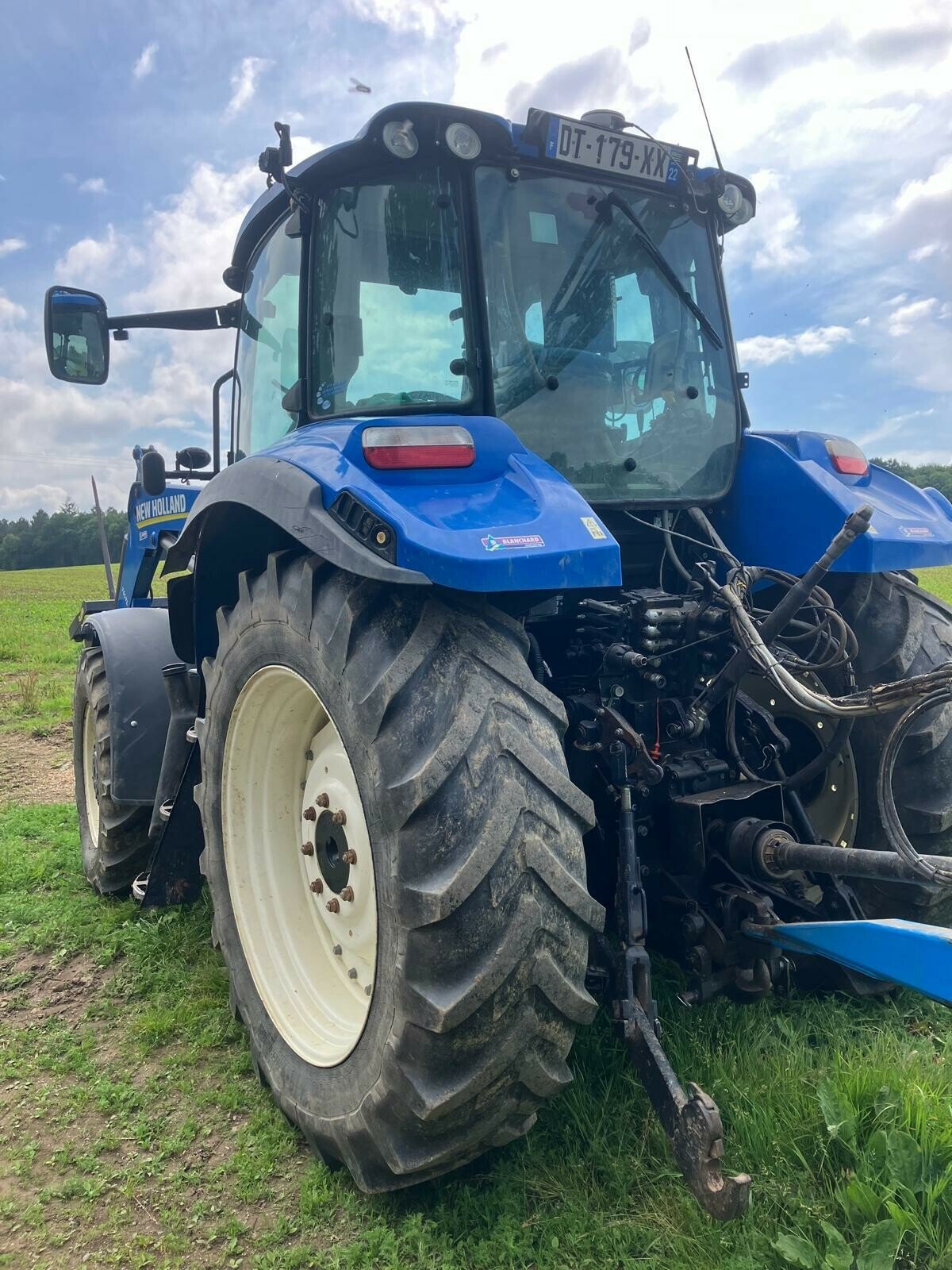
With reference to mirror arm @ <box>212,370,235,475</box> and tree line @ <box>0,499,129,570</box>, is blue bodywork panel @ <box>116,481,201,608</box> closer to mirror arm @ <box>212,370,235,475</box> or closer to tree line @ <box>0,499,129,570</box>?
mirror arm @ <box>212,370,235,475</box>

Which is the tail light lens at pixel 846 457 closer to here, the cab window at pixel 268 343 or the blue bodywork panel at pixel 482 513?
the blue bodywork panel at pixel 482 513

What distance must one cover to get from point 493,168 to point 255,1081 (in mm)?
2580

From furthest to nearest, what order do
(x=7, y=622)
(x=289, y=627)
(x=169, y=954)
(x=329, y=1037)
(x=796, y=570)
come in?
(x=7, y=622) → (x=169, y=954) → (x=796, y=570) → (x=329, y=1037) → (x=289, y=627)

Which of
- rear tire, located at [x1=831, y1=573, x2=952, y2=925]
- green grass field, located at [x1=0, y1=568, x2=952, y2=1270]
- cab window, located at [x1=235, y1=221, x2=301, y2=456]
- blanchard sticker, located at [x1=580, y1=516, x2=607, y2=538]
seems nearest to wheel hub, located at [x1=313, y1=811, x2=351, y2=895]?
green grass field, located at [x1=0, y1=568, x2=952, y2=1270]

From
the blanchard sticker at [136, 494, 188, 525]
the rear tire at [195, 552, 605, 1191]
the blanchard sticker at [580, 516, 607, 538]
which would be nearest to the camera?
the rear tire at [195, 552, 605, 1191]

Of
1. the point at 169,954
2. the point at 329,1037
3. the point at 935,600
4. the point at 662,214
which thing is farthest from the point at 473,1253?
the point at 662,214

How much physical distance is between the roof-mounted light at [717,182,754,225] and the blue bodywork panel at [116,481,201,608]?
2482mm

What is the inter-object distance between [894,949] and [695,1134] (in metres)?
0.51

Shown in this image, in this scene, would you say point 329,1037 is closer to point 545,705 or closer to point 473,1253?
point 473,1253

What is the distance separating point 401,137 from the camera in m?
2.24

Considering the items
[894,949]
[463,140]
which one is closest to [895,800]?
[894,949]

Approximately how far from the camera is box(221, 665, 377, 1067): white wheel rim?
227 cm

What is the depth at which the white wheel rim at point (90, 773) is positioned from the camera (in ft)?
13.0

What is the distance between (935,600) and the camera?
2.83 m
